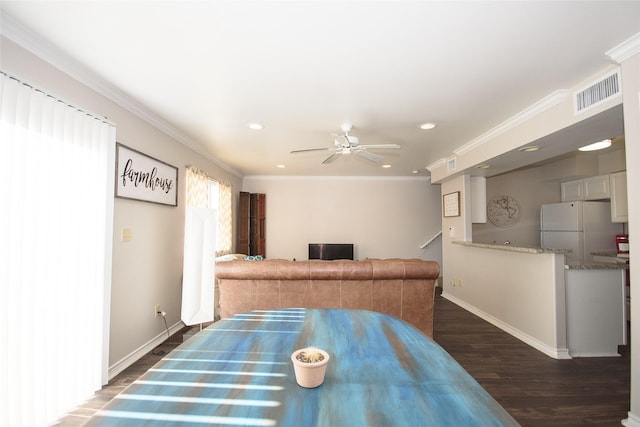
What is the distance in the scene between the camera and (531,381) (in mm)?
2270

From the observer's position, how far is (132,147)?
8.49 feet

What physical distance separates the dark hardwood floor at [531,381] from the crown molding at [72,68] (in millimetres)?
2366

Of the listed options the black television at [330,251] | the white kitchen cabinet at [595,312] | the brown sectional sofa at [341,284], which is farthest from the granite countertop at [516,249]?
the black television at [330,251]

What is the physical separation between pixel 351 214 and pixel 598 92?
442 centimetres

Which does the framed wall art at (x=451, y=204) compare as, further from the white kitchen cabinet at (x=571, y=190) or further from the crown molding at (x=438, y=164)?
the white kitchen cabinet at (x=571, y=190)

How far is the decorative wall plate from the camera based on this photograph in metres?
5.27

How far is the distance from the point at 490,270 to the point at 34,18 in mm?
4891

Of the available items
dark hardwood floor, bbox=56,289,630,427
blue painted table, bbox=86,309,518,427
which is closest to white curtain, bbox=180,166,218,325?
dark hardwood floor, bbox=56,289,630,427

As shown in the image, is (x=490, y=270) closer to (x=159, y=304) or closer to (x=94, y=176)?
(x=159, y=304)

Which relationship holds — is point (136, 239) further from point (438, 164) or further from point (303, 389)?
point (438, 164)

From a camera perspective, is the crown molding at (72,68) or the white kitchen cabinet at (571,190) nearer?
the crown molding at (72,68)

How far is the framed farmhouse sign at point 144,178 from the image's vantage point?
2.41 m

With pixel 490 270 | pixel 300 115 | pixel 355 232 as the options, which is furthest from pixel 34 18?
pixel 355 232

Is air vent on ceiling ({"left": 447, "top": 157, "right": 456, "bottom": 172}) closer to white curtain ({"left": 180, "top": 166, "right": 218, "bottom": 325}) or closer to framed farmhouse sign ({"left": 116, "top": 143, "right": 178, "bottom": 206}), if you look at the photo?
white curtain ({"left": 180, "top": 166, "right": 218, "bottom": 325})
